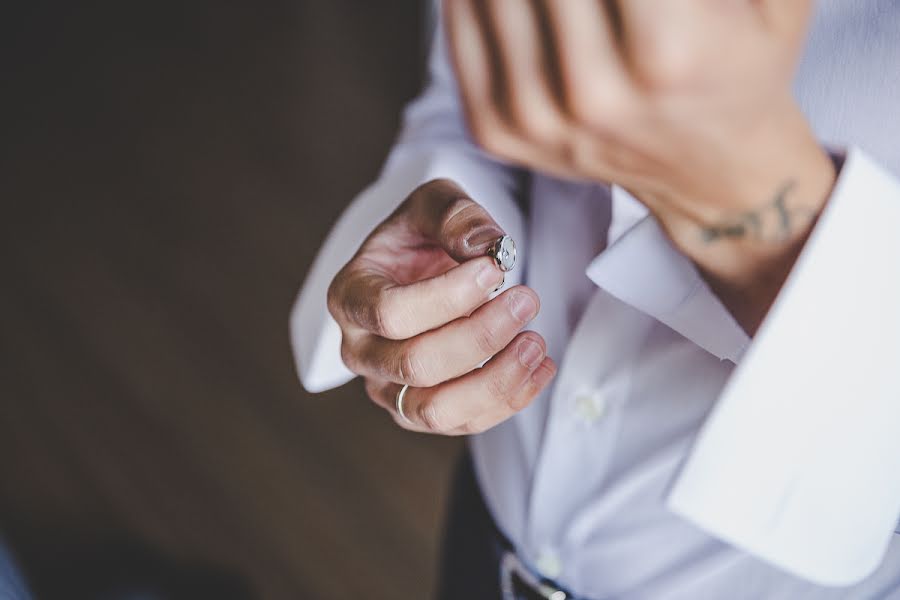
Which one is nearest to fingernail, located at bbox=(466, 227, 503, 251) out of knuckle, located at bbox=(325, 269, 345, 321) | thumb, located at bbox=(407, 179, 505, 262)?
thumb, located at bbox=(407, 179, 505, 262)

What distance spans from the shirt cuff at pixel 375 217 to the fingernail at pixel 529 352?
0.17m

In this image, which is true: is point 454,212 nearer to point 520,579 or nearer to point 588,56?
point 588,56

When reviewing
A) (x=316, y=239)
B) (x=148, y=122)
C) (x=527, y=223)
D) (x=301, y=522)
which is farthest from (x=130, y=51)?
(x=527, y=223)

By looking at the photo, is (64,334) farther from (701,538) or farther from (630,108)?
(630,108)

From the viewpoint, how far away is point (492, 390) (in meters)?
0.54

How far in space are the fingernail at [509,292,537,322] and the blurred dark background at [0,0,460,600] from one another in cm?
122

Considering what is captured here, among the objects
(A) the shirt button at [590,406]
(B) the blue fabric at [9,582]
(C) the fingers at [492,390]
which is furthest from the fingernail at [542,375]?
(B) the blue fabric at [9,582]

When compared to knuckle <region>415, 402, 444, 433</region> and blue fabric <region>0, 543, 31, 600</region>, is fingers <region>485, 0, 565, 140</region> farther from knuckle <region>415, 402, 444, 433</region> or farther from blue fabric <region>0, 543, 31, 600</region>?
blue fabric <region>0, 543, 31, 600</region>

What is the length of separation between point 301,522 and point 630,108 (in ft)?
5.04

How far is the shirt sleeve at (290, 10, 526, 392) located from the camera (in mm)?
713

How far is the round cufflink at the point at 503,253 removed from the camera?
0.52m

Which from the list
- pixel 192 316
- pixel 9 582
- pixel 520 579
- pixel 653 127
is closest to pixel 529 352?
pixel 653 127

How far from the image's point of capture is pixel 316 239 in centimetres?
215

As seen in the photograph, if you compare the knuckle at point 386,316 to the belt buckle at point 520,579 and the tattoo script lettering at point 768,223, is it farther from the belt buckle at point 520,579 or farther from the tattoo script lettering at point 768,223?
the belt buckle at point 520,579
